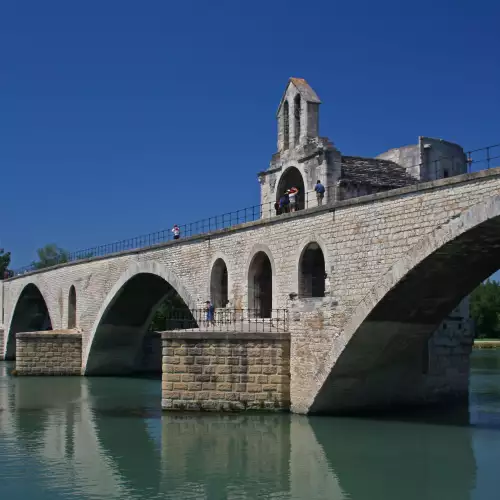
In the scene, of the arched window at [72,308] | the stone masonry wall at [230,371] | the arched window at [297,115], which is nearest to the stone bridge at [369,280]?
the stone masonry wall at [230,371]

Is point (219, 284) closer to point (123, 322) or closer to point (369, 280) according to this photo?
point (369, 280)

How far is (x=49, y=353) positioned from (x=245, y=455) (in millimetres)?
21214

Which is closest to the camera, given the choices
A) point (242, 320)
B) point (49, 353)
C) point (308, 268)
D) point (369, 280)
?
point (369, 280)

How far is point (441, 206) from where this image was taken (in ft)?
Answer: 50.2

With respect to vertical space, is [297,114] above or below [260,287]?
above

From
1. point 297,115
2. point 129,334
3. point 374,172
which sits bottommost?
point 129,334

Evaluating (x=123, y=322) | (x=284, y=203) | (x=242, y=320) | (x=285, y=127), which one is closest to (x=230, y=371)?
(x=242, y=320)

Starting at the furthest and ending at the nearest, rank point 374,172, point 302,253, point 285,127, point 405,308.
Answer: point 285,127, point 374,172, point 302,253, point 405,308

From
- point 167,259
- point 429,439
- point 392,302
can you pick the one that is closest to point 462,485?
point 429,439

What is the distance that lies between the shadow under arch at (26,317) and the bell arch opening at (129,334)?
43.0ft

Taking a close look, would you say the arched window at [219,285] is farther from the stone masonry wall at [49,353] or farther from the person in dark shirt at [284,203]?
the stone masonry wall at [49,353]

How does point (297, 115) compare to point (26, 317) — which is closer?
point (297, 115)

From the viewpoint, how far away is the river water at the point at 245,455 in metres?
12.0

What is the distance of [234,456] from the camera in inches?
572
